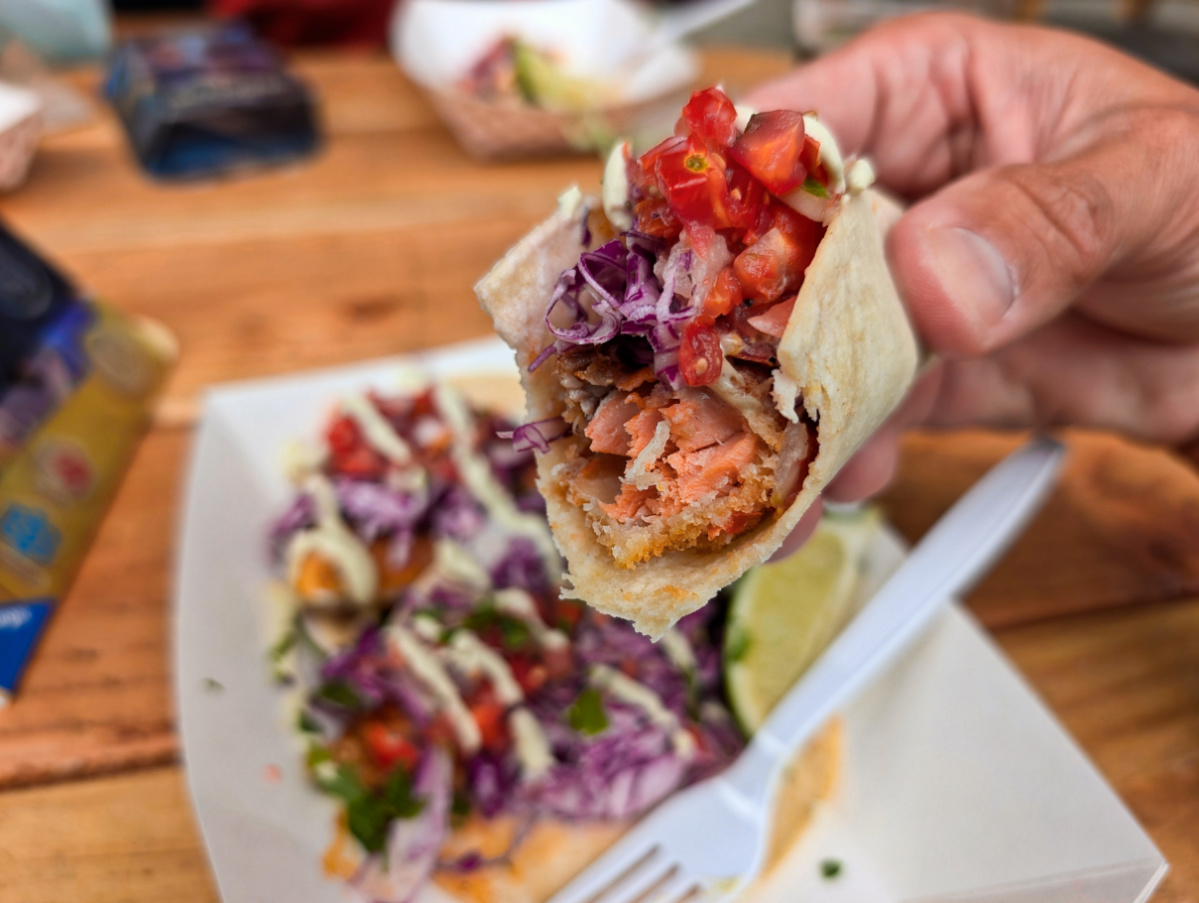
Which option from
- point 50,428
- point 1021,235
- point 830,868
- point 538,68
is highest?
point 1021,235

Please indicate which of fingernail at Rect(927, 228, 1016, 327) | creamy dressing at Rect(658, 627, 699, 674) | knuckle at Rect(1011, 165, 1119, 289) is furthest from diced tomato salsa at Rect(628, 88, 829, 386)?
creamy dressing at Rect(658, 627, 699, 674)

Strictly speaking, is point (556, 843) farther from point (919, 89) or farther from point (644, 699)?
point (919, 89)

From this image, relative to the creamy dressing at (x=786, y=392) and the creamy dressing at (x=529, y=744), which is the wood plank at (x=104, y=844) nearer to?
the creamy dressing at (x=529, y=744)

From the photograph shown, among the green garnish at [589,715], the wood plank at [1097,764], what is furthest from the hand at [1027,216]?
the green garnish at [589,715]

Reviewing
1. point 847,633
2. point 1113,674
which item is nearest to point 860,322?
point 847,633

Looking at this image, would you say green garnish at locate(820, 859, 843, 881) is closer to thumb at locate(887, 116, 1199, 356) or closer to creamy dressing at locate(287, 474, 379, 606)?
thumb at locate(887, 116, 1199, 356)

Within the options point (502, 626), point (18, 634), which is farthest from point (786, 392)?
point (18, 634)
